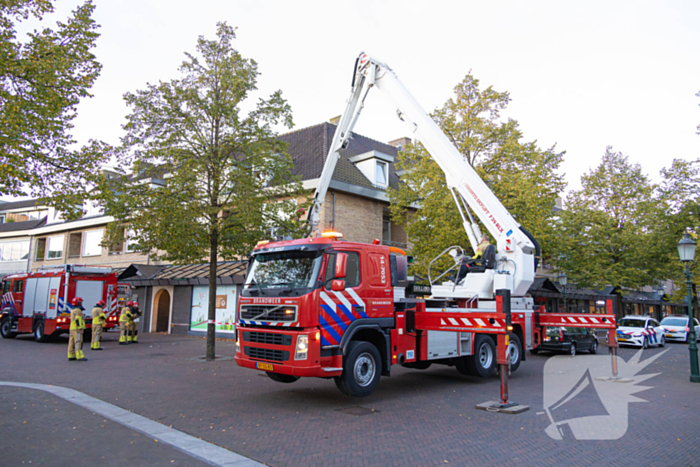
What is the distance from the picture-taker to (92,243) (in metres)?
32.1

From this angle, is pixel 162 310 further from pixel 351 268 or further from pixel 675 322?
pixel 675 322

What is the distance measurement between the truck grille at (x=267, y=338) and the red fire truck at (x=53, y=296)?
13.9 m

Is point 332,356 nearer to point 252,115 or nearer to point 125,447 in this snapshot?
point 125,447

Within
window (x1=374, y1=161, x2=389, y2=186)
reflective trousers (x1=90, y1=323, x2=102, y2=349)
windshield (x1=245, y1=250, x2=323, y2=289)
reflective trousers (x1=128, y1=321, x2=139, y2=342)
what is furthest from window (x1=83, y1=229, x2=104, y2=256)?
windshield (x1=245, y1=250, x2=323, y2=289)

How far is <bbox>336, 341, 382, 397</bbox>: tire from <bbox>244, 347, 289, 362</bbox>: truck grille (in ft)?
3.50

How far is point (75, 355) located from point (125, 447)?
33.3ft

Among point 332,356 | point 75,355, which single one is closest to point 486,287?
point 332,356

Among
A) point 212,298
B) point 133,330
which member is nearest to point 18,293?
point 133,330

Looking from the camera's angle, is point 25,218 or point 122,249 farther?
point 25,218

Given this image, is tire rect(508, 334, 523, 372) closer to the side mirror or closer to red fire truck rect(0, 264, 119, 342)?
the side mirror

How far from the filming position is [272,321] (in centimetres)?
840

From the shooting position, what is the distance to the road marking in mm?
5471

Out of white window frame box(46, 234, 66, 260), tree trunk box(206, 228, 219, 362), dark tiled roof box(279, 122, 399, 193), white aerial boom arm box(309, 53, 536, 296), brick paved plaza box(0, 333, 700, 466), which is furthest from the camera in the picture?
white window frame box(46, 234, 66, 260)

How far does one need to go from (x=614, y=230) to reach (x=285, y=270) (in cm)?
2256
